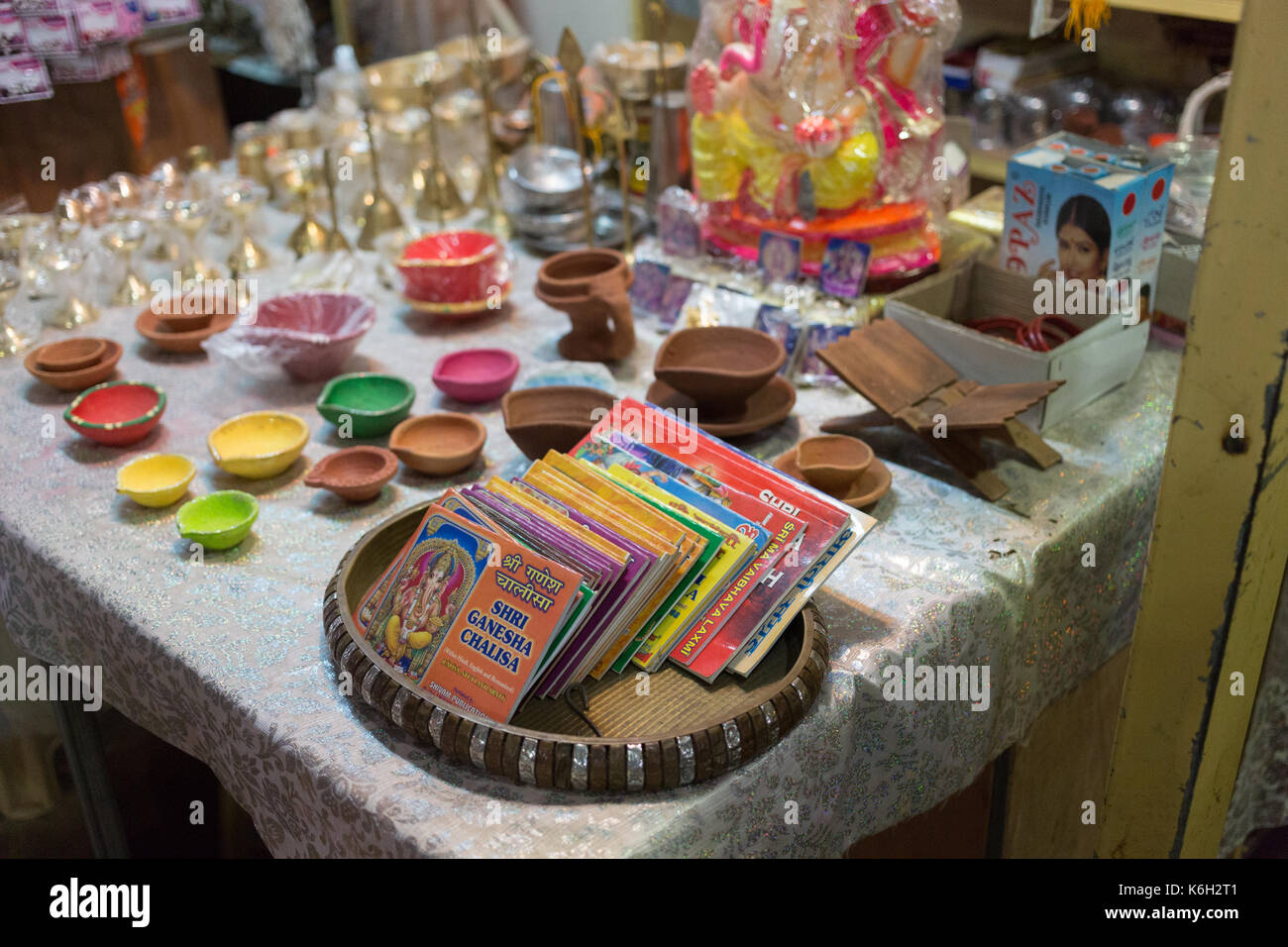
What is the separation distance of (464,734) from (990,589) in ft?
2.05

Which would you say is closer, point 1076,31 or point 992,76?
point 1076,31

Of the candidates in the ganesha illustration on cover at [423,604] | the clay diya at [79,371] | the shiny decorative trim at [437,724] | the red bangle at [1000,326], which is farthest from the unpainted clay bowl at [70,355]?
the red bangle at [1000,326]

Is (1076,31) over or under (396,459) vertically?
over

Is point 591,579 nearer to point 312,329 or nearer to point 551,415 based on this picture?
point 551,415

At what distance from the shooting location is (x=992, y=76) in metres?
2.85

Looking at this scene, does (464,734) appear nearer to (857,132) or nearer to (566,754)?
(566,754)

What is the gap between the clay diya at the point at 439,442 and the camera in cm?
156

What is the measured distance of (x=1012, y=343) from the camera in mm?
1600

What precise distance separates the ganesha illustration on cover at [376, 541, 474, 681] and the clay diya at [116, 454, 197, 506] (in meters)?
0.50

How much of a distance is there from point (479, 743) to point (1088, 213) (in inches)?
44.9

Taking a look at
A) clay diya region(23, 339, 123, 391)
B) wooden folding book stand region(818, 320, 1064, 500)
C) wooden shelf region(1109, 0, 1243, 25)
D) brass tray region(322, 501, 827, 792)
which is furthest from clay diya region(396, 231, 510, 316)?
wooden shelf region(1109, 0, 1243, 25)

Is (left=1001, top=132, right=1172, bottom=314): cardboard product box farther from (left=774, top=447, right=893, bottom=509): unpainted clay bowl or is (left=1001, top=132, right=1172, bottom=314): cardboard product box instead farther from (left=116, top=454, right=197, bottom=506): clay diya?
(left=116, top=454, right=197, bottom=506): clay diya

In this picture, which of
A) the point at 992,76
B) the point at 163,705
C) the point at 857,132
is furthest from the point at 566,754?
the point at 992,76

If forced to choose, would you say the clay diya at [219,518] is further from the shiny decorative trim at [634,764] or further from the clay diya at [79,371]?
the shiny decorative trim at [634,764]
